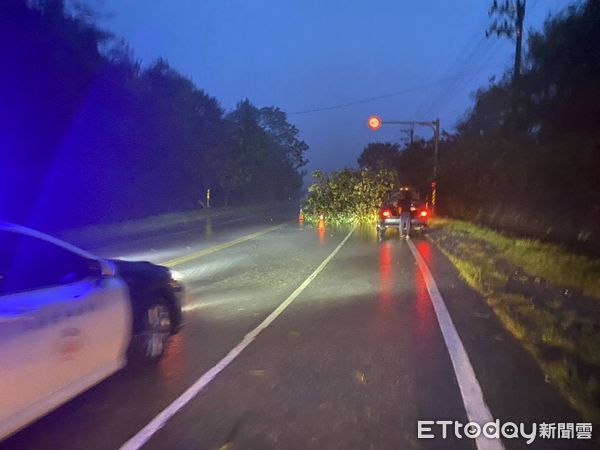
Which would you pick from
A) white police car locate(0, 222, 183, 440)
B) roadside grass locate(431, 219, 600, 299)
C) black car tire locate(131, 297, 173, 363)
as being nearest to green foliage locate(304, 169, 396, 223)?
roadside grass locate(431, 219, 600, 299)

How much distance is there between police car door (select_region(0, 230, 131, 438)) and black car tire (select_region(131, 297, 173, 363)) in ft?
1.77

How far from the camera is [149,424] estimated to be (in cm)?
520

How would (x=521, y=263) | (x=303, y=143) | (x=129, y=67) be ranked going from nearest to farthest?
1. (x=521, y=263)
2. (x=129, y=67)
3. (x=303, y=143)

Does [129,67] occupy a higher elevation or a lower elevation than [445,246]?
higher

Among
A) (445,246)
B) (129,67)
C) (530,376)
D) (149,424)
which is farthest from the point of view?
(129,67)

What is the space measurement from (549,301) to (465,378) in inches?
169

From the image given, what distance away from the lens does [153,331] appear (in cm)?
694

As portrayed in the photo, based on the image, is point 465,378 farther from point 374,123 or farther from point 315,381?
point 374,123

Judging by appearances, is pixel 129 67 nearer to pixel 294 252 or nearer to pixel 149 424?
pixel 294 252

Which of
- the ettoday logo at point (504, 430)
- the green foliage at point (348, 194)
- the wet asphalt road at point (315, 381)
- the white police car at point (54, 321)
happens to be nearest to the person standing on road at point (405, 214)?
the green foliage at point (348, 194)

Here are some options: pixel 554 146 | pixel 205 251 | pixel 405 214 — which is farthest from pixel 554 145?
pixel 205 251

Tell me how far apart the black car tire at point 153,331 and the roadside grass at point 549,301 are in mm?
4112

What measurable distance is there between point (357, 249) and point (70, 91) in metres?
14.4

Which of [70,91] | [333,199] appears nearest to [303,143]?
[333,199]
